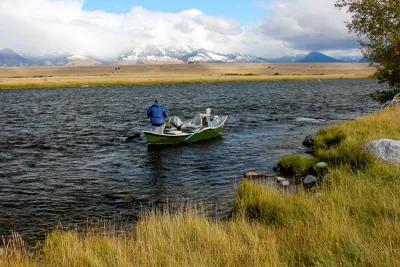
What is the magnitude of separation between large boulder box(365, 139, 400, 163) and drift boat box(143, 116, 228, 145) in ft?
55.1

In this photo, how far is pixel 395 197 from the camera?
1042 cm

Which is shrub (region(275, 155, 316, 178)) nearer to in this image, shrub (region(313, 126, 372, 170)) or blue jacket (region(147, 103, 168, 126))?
shrub (region(313, 126, 372, 170))

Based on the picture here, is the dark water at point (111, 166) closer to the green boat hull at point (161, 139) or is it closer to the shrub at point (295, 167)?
the green boat hull at point (161, 139)

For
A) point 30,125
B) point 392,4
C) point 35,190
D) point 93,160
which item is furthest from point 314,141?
point 30,125

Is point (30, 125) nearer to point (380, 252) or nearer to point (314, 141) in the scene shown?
point (314, 141)

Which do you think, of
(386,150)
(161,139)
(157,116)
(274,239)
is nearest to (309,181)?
(386,150)

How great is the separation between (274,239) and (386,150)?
8.95 meters

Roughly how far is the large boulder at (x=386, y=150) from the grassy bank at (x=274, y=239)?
2911 millimetres

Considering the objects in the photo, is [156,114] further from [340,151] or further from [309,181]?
[309,181]

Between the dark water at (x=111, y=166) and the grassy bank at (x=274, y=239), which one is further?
the dark water at (x=111, y=166)

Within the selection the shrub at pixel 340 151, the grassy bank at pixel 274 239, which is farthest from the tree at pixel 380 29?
the grassy bank at pixel 274 239

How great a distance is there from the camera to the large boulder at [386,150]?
15211 millimetres

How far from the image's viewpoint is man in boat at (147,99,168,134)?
30656 mm

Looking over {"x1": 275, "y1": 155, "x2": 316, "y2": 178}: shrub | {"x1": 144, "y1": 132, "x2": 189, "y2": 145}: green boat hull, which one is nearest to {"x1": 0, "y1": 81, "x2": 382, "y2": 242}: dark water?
{"x1": 144, "y1": 132, "x2": 189, "y2": 145}: green boat hull
